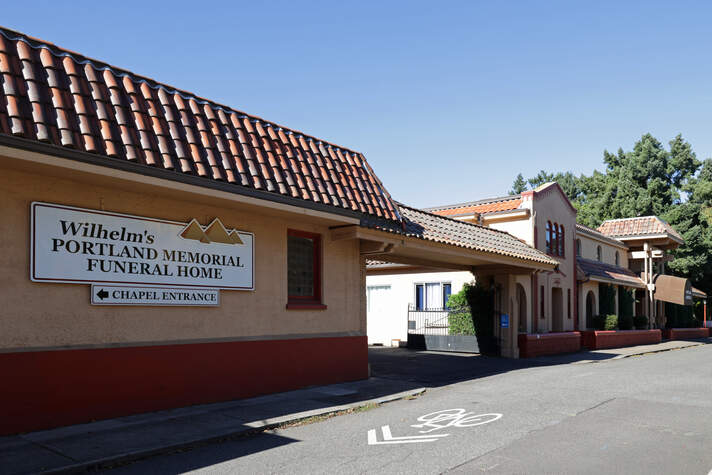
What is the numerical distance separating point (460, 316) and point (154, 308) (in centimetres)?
1466

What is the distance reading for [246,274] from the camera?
11203mm

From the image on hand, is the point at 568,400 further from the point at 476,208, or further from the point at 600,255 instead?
the point at 600,255

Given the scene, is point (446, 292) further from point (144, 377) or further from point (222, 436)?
point (222, 436)

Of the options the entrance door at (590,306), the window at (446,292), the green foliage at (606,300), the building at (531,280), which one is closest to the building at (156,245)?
the building at (531,280)

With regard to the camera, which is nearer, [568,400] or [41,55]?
[41,55]

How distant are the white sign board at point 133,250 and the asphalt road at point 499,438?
3113 mm

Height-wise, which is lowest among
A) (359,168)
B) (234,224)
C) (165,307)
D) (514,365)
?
(514,365)

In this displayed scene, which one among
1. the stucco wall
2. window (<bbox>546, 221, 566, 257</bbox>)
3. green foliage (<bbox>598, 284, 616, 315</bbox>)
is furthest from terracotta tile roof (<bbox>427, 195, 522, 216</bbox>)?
green foliage (<bbox>598, 284, 616, 315</bbox>)

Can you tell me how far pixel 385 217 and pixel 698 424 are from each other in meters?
7.16

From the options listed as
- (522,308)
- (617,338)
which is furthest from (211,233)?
(617,338)

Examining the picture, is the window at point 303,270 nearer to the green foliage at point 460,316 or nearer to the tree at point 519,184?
the green foliage at point 460,316

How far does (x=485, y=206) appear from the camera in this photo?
2642 cm

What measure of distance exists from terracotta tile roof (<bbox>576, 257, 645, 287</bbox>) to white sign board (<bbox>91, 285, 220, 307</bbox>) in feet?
75.1

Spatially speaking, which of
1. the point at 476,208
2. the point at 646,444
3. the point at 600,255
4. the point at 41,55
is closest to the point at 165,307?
the point at 41,55
